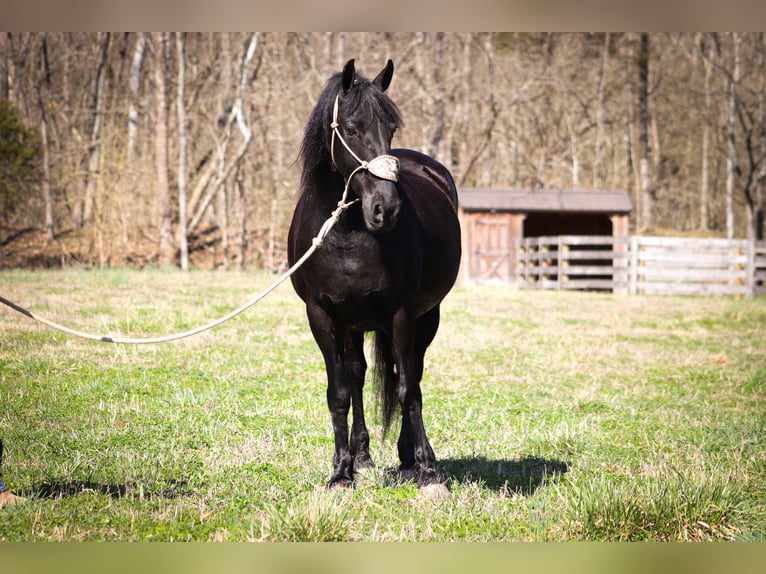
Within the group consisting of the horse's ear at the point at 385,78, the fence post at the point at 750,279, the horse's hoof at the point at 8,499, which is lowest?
the horse's hoof at the point at 8,499

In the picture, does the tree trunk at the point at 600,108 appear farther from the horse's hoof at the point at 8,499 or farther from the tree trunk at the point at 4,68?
the horse's hoof at the point at 8,499

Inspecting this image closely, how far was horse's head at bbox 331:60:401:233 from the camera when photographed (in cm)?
388

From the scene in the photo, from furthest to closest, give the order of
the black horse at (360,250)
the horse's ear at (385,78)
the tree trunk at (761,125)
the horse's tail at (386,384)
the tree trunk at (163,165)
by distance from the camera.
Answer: the tree trunk at (761,125) < the tree trunk at (163,165) < the horse's tail at (386,384) < the horse's ear at (385,78) < the black horse at (360,250)

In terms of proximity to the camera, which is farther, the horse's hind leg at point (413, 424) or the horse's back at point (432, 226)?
the horse's back at point (432, 226)

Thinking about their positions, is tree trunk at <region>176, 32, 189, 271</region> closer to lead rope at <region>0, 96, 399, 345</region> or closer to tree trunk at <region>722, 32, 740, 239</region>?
tree trunk at <region>722, 32, 740, 239</region>

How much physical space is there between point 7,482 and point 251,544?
2.08m

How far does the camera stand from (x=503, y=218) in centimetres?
2717

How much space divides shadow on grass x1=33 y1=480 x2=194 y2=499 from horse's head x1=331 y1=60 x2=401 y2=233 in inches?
74.6

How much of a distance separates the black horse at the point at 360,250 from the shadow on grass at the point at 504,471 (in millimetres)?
339

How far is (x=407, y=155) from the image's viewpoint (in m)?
5.97

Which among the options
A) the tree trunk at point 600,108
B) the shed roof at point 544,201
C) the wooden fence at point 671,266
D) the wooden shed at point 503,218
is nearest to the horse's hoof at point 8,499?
the wooden fence at point 671,266

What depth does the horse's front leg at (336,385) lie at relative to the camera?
4.49 meters

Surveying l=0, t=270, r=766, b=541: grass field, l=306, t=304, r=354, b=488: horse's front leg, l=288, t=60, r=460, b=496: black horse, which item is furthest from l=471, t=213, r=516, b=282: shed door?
l=306, t=304, r=354, b=488: horse's front leg

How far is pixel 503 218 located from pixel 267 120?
10600 mm
